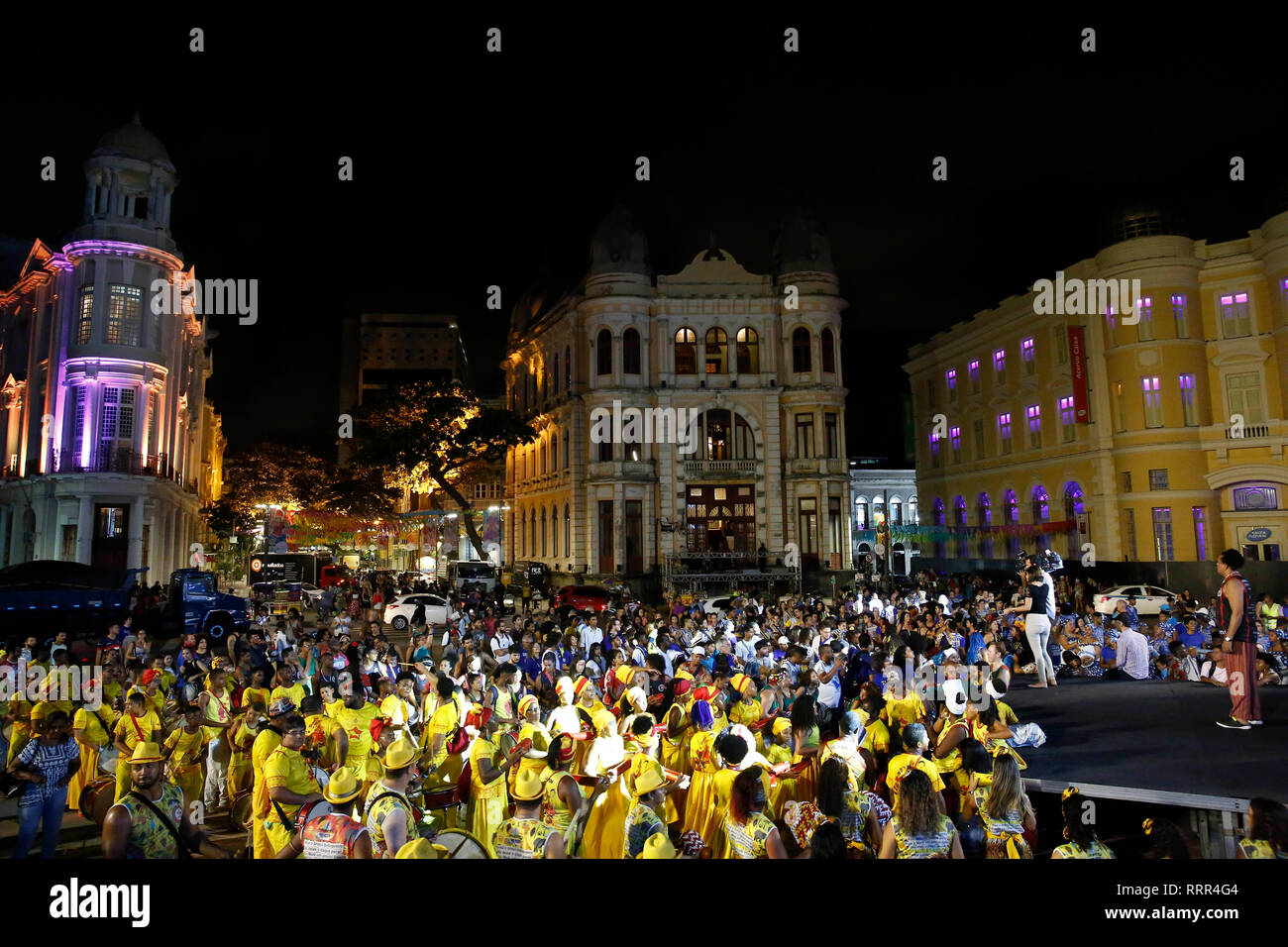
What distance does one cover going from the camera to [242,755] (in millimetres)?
8609

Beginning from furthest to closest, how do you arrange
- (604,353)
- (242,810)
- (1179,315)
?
1. (604,353)
2. (1179,315)
3. (242,810)

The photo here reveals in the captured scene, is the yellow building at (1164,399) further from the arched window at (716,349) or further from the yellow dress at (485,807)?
the yellow dress at (485,807)

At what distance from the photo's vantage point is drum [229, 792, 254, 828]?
8344 mm

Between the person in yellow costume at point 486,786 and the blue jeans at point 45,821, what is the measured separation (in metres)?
3.77

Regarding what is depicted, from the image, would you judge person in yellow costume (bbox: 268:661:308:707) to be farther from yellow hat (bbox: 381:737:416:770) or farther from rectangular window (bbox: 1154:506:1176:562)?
rectangular window (bbox: 1154:506:1176:562)

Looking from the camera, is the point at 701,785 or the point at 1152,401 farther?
the point at 1152,401

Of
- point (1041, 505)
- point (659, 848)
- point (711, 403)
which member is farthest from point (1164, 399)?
point (659, 848)

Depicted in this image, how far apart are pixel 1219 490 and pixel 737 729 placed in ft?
115

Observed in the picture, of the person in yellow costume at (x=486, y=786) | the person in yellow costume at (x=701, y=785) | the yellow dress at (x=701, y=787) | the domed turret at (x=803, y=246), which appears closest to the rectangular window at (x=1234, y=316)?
the domed turret at (x=803, y=246)

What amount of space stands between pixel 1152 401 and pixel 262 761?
3765cm

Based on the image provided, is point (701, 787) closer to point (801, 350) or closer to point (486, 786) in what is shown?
point (486, 786)

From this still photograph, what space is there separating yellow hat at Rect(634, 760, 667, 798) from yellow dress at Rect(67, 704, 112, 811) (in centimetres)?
696
